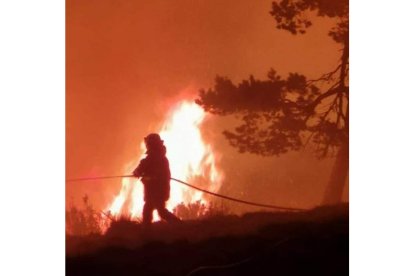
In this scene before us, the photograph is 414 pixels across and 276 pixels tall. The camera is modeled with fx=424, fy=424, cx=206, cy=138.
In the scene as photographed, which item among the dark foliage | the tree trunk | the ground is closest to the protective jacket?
the ground

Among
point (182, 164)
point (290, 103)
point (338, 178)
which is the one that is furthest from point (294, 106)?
point (182, 164)

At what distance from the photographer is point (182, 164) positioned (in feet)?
5.41

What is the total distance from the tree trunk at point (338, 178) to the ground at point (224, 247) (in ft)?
0.12

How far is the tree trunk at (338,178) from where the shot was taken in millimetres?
1674

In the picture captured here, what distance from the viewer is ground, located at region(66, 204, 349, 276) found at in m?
1.62

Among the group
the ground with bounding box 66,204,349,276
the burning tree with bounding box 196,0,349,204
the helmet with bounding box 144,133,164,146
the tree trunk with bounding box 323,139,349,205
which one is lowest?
the ground with bounding box 66,204,349,276

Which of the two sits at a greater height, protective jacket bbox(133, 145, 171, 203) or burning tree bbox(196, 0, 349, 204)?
burning tree bbox(196, 0, 349, 204)

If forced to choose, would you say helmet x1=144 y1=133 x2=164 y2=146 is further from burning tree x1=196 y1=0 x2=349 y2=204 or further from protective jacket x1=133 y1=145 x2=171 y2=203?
burning tree x1=196 y1=0 x2=349 y2=204

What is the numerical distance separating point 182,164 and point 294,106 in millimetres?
500

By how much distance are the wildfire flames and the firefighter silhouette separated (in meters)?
0.02

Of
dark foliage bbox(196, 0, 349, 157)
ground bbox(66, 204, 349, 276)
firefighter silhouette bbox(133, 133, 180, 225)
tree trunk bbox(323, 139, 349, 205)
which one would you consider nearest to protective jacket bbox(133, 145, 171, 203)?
firefighter silhouette bbox(133, 133, 180, 225)
